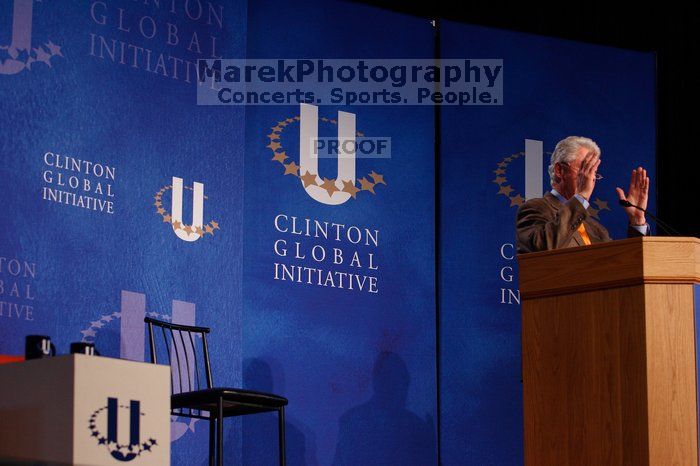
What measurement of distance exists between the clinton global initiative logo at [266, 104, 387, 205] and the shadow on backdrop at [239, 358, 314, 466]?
0.97 metres

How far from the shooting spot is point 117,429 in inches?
117

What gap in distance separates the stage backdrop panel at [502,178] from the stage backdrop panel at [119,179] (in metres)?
1.28

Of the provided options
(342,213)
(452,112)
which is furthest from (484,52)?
(342,213)

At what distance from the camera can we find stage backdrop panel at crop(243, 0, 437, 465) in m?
5.55

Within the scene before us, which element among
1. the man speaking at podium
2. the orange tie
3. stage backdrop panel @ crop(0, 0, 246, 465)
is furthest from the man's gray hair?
stage backdrop panel @ crop(0, 0, 246, 465)

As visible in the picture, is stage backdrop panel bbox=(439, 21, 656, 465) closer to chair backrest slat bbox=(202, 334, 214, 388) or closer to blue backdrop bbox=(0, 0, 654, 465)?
blue backdrop bbox=(0, 0, 654, 465)

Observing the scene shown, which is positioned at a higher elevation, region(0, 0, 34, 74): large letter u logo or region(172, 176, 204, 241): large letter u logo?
region(0, 0, 34, 74): large letter u logo

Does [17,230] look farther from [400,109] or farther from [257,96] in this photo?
[400,109]

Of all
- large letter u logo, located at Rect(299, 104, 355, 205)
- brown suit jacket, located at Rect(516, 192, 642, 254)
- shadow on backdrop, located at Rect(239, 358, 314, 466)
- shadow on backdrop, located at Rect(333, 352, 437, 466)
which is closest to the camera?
brown suit jacket, located at Rect(516, 192, 642, 254)

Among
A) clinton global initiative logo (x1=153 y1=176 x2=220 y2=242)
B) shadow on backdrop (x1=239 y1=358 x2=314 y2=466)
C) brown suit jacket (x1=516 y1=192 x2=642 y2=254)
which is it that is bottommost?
shadow on backdrop (x1=239 y1=358 x2=314 y2=466)

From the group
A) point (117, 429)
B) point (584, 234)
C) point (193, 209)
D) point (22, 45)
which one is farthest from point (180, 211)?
point (117, 429)

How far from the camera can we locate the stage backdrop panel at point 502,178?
19.7 ft

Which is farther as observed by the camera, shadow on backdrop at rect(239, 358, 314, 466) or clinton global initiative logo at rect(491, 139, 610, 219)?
clinton global initiative logo at rect(491, 139, 610, 219)

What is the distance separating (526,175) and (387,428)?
168 cm
